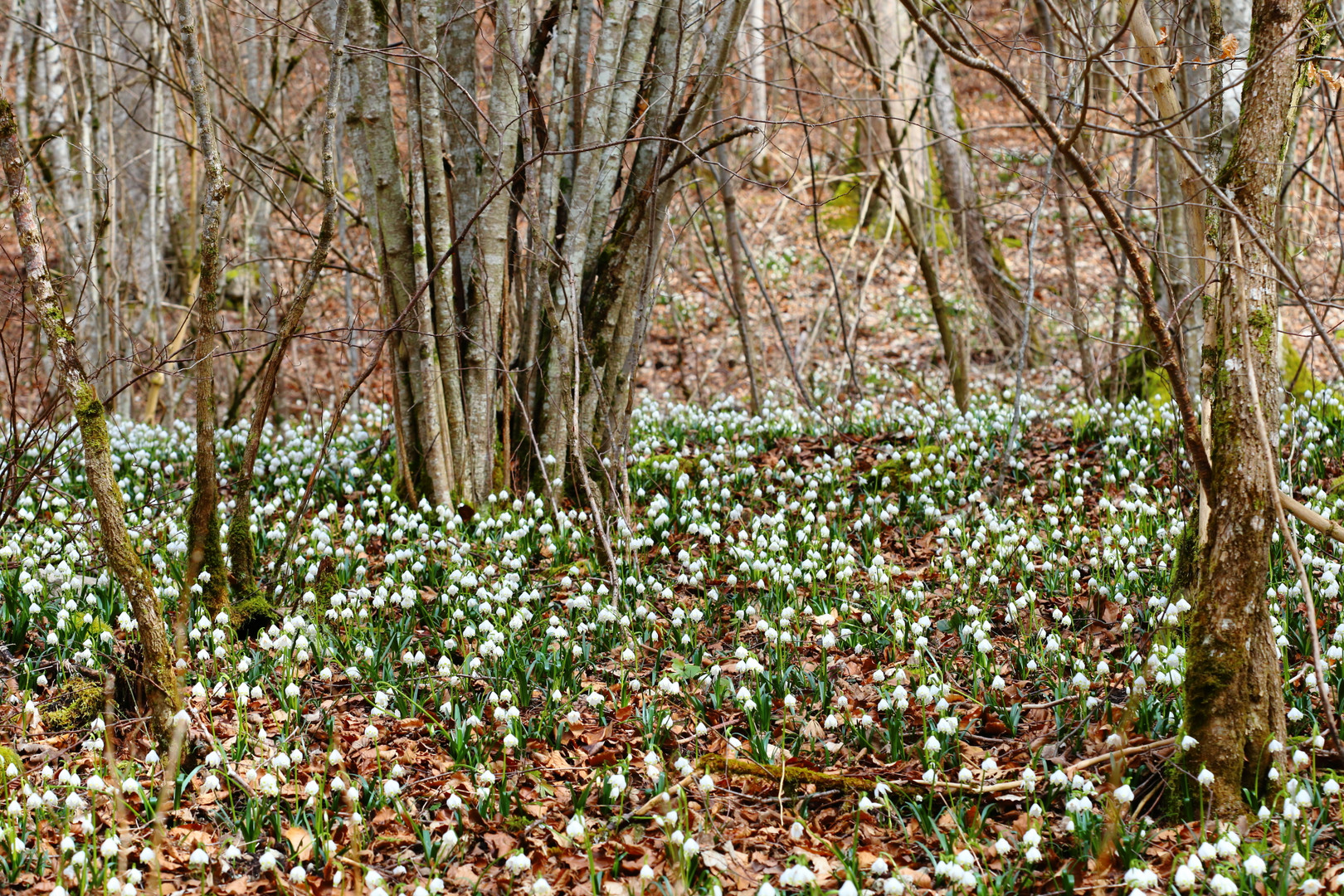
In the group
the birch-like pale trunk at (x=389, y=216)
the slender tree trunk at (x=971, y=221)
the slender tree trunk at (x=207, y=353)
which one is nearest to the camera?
the slender tree trunk at (x=207, y=353)

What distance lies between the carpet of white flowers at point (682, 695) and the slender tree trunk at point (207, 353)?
217 mm

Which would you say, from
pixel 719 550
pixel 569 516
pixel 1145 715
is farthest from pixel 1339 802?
pixel 569 516

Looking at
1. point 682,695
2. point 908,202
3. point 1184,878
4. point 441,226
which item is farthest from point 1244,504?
point 908,202

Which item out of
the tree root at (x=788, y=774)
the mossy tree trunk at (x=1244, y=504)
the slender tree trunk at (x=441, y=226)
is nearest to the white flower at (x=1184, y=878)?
the mossy tree trunk at (x=1244, y=504)

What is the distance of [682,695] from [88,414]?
2.28 m

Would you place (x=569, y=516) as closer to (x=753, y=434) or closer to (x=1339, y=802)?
(x=753, y=434)

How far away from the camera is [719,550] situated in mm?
5613

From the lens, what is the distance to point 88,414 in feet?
10.9

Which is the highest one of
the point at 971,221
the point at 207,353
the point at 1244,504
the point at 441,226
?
the point at 971,221

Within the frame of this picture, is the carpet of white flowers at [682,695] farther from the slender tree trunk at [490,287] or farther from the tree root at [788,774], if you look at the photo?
the slender tree trunk at [490,287]

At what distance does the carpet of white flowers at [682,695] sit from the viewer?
9.66 ft

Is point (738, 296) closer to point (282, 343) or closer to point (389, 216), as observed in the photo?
point (389, 216)

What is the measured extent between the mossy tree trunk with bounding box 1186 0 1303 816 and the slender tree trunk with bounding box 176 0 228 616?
11.9 ft

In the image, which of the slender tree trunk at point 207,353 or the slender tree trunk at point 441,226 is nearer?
the slender tree trunk at point 207,353
